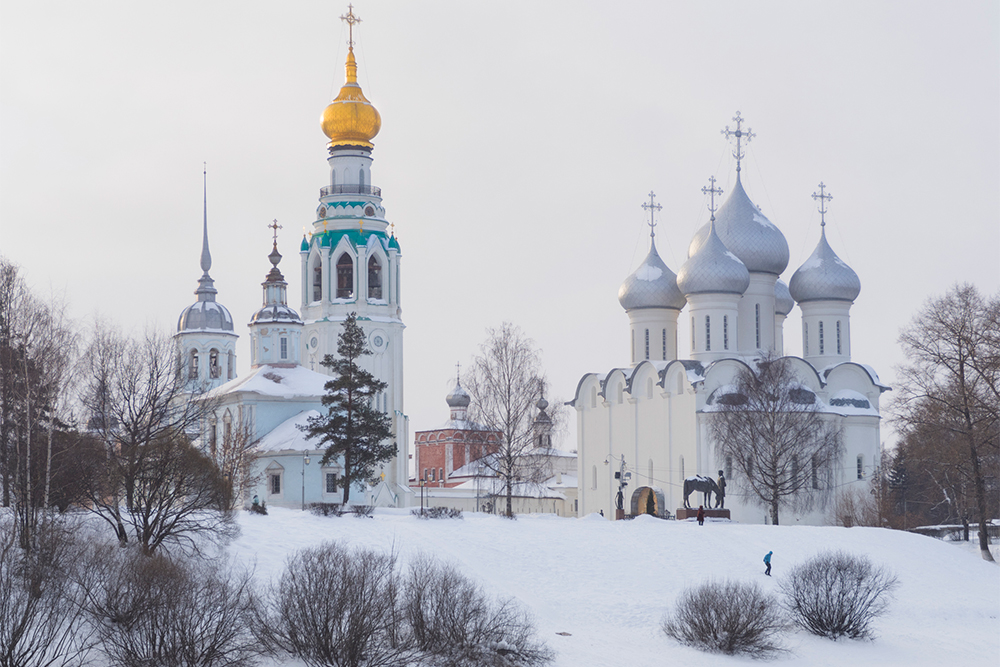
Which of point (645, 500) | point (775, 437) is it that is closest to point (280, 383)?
point (645, 500)

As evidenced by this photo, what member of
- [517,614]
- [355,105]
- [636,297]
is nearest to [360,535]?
[517,614]

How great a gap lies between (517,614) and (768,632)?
160 inches

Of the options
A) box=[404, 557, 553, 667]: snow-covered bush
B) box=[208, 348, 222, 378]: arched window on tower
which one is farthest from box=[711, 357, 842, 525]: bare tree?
box=[208, 348, 222, 378]: arched window on tower

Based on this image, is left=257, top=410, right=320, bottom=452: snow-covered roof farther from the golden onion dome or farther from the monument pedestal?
the golden onion dome

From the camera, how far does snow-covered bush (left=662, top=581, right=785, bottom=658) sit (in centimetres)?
2242

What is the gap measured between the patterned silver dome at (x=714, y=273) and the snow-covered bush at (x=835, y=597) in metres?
19.5

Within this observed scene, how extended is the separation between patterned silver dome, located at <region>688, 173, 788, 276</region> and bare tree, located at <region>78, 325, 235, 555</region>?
23959 millimetres

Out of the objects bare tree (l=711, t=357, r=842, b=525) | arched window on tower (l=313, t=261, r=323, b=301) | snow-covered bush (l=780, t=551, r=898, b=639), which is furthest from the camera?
arched window on tower (l=313, t=261, r=323, b=301)

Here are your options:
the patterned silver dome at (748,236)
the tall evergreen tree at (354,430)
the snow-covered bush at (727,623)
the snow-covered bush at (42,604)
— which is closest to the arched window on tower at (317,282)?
the patterned silver dome at (748,236)

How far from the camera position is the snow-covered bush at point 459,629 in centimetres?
2008

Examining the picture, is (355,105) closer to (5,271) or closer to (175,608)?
(5,271)

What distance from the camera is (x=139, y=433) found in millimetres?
24281

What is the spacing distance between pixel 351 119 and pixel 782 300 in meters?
18.3

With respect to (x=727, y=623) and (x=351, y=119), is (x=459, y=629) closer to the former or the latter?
(x=727, y=623)
